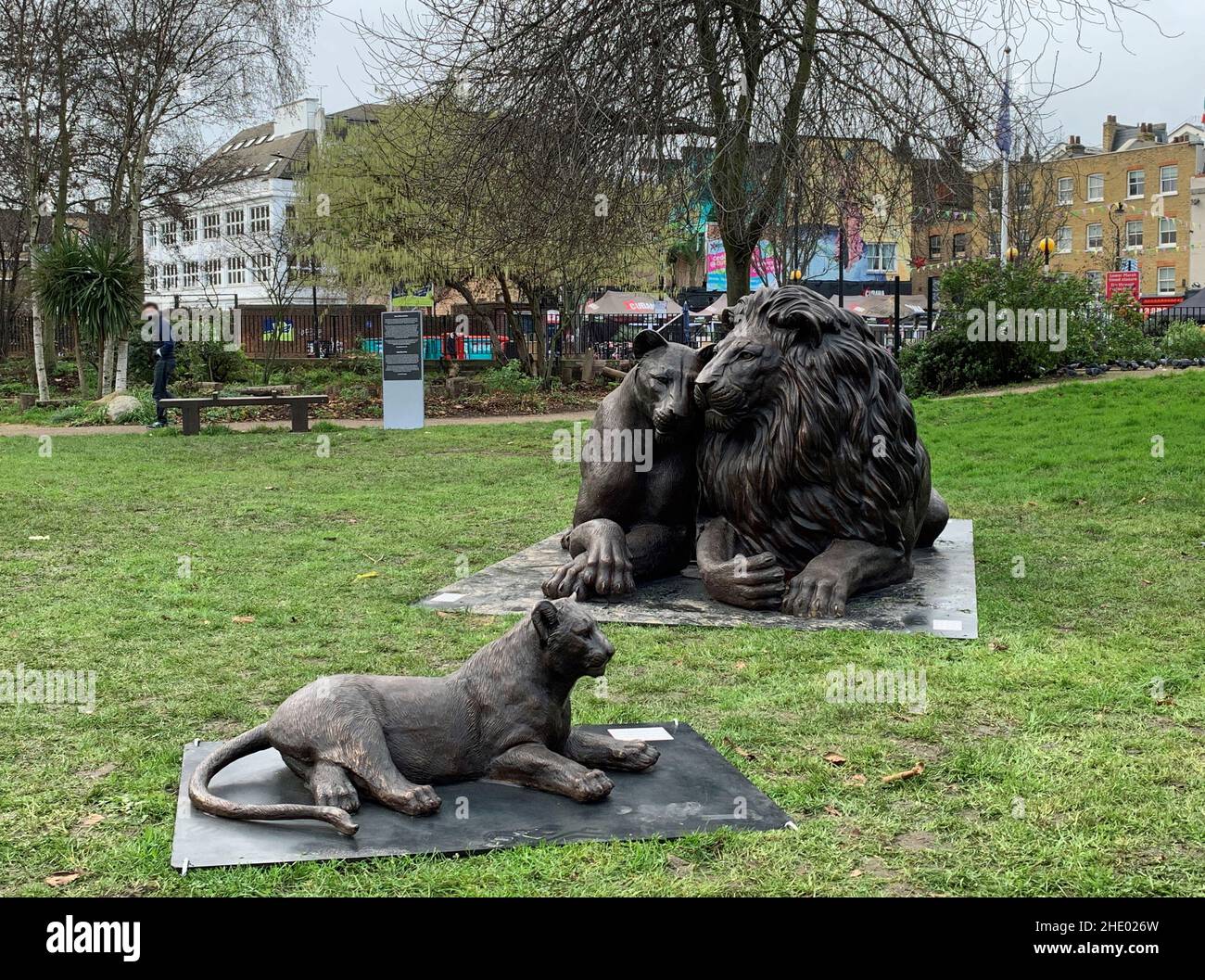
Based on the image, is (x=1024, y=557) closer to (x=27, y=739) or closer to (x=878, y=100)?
(x=878, y=100)

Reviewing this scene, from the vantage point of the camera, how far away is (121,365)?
23.8m

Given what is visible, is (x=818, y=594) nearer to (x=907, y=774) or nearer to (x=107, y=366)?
(x=907, y=774)

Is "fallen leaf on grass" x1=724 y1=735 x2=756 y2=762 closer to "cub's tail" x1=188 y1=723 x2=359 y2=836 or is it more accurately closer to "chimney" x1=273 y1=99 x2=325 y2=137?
"cub's tail" x1=188 y1=723 x2=359 y2=836

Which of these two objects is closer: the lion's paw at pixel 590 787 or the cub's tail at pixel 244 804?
the cub's tail at pixel 244 804

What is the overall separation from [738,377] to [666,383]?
49 cm

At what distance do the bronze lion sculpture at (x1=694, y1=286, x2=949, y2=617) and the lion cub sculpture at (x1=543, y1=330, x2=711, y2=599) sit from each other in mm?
257

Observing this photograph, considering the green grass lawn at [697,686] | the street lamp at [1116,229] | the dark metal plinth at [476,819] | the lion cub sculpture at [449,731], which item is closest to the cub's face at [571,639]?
the lion cub sculpture at [449,731]

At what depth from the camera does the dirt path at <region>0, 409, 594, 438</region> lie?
19859 millimetres

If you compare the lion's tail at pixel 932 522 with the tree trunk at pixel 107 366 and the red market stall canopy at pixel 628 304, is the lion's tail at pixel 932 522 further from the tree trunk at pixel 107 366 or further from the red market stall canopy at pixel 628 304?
the red market stall canopy at pixel 628 304

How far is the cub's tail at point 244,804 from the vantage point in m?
3.84
